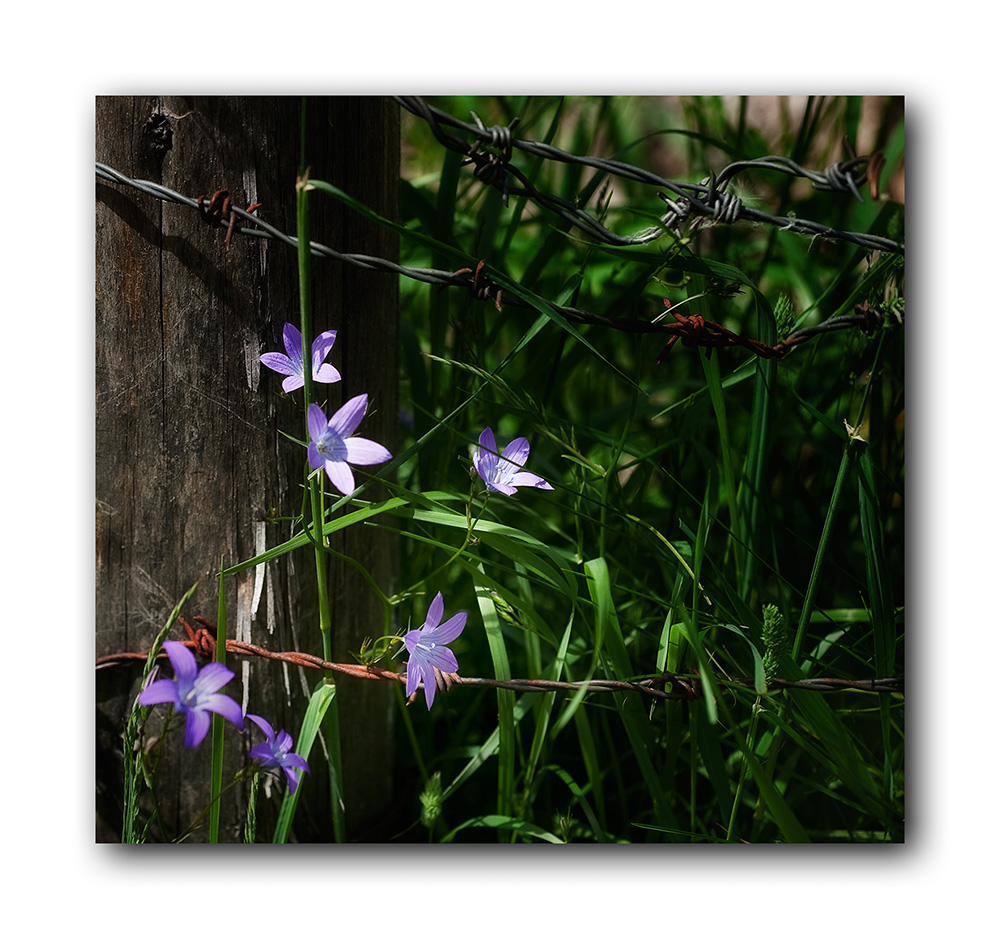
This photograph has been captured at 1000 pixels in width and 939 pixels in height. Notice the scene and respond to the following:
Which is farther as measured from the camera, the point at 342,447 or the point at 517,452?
the point at 517,452

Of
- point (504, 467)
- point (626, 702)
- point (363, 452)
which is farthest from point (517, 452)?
point (626, 702)

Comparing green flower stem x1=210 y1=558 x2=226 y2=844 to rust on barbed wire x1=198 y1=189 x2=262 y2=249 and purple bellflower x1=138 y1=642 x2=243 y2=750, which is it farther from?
rust on barbed wire x1=198 y1=189 x2=262 y2=249

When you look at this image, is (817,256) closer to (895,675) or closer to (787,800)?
(895,675)

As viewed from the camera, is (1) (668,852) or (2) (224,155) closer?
(2) (224,155)

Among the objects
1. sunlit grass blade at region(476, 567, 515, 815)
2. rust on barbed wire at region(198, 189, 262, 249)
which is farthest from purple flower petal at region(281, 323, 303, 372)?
sunlit grass blade at region(476, 567, 515, 815)

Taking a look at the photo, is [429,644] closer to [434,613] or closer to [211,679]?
[434,613]
